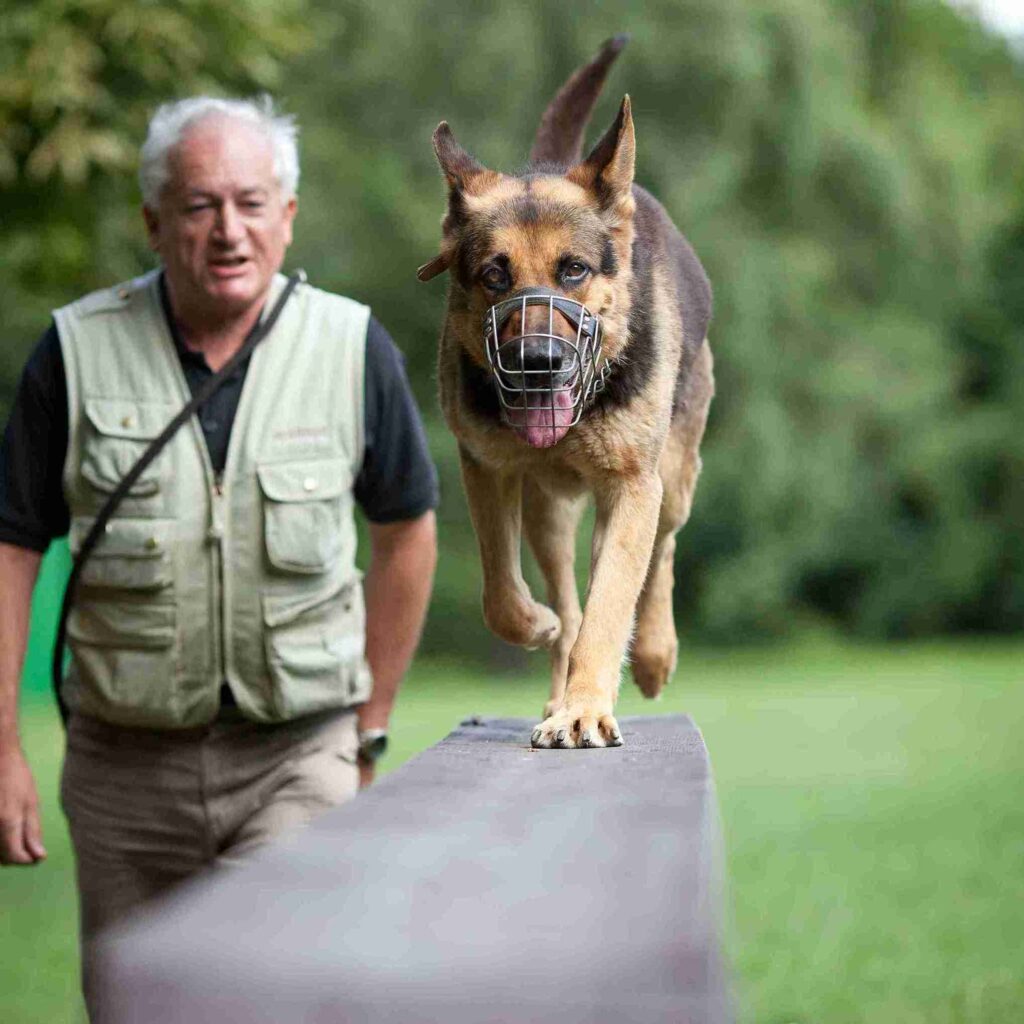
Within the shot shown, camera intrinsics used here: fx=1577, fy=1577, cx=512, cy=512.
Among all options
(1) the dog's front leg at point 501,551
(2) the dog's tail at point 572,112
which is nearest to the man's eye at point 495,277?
(1) the dog's front leg at point 501,551

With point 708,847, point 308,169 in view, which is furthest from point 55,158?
point 308,169

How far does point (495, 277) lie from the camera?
10.4 feet

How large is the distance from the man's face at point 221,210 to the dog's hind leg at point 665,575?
150 cm

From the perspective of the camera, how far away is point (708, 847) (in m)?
2.22

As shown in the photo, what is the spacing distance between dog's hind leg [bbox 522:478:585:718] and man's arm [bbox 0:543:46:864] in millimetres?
1773

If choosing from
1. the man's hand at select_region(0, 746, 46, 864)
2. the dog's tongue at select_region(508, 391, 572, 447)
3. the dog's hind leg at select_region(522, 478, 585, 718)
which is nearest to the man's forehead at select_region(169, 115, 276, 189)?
the dog's hind leg at select_region(522, 478, 585, 718)

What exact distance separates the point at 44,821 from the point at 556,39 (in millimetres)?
14209

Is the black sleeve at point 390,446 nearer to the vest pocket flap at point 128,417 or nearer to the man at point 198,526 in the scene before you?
the man at point 198,526

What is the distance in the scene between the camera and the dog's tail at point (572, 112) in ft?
12.6

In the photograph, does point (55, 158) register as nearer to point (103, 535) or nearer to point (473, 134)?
point (103, 535)

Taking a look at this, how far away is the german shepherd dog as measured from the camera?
2.95 meters

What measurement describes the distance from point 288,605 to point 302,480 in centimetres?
39

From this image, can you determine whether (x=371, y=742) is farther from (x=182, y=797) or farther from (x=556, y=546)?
(x=556, y=546)

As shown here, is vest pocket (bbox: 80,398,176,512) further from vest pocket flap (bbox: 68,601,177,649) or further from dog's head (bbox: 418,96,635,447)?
dog's head (bbox: 418,96,635,447)
